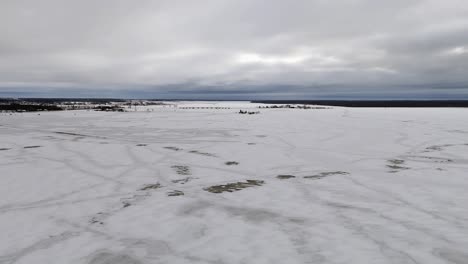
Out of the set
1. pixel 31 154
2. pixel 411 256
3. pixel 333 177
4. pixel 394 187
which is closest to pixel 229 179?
pixel 333 177

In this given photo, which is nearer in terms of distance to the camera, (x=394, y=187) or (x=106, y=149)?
(x=394, y=187)

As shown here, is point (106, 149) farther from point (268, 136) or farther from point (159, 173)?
point (268, 136)

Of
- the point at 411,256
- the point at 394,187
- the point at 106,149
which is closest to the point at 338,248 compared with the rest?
the point at 411,256

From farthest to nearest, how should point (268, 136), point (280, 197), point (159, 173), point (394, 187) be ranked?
point (268, 136)
point (159, 173)
point (394, 187)
point (280, 197)

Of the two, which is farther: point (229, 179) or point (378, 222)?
point (229, 179)

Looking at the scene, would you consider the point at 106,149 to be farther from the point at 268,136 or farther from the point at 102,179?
the point at 268,136

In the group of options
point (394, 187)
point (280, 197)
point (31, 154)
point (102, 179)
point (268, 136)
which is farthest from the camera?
point (268, 136)
